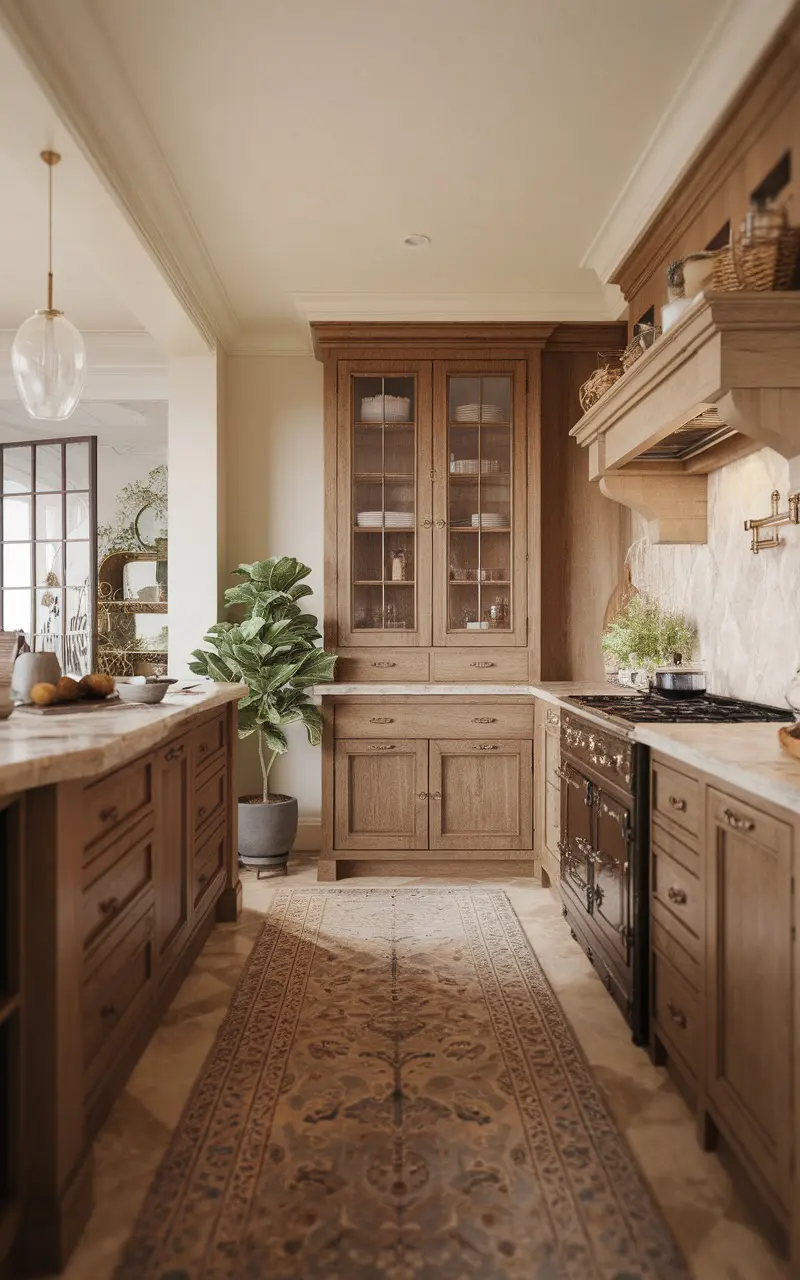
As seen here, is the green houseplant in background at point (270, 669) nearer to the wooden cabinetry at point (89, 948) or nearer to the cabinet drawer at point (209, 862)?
the cabinet drawer at point (209, 862)

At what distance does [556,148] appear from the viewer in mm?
2990

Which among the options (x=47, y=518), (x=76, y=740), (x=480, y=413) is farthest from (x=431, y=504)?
(x=47, y=518)

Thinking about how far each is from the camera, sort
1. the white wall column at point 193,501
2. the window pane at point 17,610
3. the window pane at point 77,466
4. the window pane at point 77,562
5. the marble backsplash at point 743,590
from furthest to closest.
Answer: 1. the window pane at point 77,466
2. the window pane at point 77,562
3. the window pane at point 17,610
4. the white wall column at point 193,501
5. the marble backsplash at point 743,590

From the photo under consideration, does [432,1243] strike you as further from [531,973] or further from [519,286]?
[519,286]

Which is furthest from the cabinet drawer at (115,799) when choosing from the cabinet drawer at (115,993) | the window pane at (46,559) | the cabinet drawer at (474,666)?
the window pane at (46,559)

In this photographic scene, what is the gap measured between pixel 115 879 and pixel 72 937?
1.16ft

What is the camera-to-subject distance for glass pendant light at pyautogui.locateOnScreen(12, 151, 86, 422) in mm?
2584

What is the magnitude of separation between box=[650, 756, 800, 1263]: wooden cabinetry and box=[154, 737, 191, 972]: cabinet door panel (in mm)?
1356

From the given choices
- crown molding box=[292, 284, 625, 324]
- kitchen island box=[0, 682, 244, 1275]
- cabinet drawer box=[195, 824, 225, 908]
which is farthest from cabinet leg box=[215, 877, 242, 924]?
crown molding box=[292, 284, 625, 324]

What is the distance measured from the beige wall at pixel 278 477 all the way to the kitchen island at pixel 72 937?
220 centimetres

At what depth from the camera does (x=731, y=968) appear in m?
1.75

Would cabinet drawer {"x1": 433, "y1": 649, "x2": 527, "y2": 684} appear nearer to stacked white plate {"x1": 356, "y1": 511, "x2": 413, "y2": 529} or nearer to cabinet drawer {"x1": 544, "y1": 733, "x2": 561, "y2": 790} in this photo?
cabinet drawer {"x1": 544, "y1": 733, "x2": 561, "y2": 790}

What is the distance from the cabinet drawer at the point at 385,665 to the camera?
4301mm

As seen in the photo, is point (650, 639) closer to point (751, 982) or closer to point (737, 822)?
point (737, 822)
